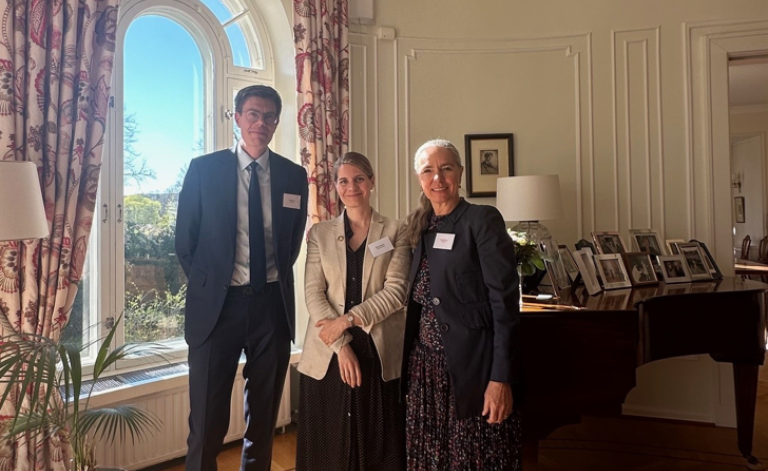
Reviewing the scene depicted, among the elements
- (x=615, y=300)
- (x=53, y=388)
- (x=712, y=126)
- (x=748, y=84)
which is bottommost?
(x=53, y=388)

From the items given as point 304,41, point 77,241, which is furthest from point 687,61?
point 77,241

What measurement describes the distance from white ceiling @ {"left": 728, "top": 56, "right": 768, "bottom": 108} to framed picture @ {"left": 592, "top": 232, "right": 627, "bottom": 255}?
321cm

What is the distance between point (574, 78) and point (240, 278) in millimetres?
2711

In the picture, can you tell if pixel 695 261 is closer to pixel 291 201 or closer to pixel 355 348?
pixel 355 348

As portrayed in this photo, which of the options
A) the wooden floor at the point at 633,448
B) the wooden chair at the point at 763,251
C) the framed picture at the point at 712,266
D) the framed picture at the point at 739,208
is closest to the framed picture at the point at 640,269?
the framed picture at the point at 712,266

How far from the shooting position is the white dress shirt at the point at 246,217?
1.97m

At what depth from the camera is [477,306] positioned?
167 cm

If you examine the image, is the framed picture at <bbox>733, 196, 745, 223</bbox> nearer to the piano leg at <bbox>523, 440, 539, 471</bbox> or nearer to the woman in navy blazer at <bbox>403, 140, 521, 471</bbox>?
the piano leg at <bbox>523, 440, 539, 471</bbox>

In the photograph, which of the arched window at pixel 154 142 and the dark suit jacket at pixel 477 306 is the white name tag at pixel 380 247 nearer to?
the dark suit jacket at pixel 477 306

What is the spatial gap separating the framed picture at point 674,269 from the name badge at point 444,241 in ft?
5.60

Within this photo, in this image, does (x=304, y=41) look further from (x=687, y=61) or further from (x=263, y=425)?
(x=687, y=61)

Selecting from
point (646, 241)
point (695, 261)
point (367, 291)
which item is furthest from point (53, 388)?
point (695, 261)

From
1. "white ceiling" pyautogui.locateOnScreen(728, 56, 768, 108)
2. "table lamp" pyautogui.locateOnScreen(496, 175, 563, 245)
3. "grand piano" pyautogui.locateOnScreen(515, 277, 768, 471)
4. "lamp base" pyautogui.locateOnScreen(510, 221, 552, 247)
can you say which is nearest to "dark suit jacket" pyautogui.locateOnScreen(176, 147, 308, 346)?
"grand piano" pyautogui.locateOnScreen(515, 277, 768, 471)

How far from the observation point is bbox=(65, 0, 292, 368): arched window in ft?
8.84
